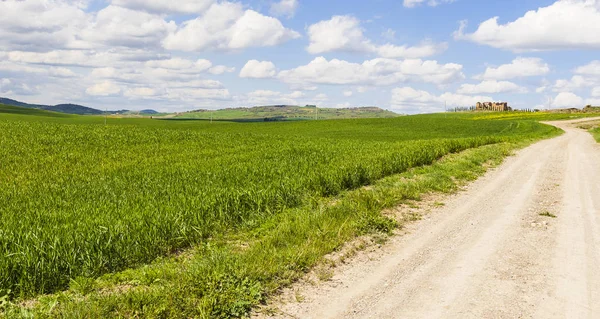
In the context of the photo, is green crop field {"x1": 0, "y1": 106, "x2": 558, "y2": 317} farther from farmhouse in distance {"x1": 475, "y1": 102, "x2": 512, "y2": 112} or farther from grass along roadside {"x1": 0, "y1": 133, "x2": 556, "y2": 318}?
farmhouse in distance {"x1": 475, "y1": 102, "x2": 512, "y2": 112}

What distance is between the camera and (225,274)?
21.5 feet

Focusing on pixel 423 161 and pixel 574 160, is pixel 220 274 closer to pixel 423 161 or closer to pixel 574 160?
pixel 423 161

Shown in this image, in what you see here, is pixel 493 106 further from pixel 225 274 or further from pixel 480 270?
pixel 225 274

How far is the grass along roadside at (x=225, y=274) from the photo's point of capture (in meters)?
5.69

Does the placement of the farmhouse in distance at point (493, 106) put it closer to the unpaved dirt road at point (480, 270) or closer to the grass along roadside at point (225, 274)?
the unpaved dirt road at point (480, 270)

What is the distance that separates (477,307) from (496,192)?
947cm

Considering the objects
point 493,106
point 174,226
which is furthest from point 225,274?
point 493,106

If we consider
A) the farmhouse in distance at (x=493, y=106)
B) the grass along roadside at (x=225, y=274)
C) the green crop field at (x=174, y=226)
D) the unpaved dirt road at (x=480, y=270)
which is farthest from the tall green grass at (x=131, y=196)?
the farmhouse in distance at (x=493, y=106)

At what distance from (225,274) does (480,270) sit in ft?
14.1

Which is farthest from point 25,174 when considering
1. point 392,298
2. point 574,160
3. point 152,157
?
point 574,160

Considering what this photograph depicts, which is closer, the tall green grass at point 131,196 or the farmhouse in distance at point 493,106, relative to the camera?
the tall green grass at point 131,196

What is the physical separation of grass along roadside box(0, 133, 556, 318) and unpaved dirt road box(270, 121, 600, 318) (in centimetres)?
67

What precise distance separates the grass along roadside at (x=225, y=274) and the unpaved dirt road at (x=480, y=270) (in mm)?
667

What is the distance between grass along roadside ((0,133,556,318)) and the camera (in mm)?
5688
